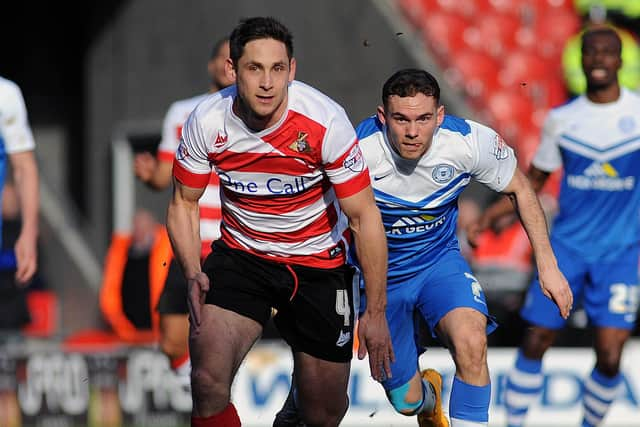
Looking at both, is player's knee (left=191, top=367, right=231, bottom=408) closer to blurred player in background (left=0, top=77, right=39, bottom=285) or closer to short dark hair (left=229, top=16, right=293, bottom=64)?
short dark hair (left=229, top=16, right=293, bottom=64)

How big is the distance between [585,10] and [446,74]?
3009 millimetres

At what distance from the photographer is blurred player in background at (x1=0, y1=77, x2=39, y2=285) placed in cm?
778

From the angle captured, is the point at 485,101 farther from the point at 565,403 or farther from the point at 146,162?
the point at 146,162

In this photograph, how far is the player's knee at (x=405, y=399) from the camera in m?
7.20

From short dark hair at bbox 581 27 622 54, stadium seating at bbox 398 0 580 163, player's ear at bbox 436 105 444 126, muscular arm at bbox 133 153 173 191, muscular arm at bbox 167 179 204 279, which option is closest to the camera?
muscular arm at bbox 167 179 204 279

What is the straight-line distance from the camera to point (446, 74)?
15.4m

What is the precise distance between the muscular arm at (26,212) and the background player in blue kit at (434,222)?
86.9 inches

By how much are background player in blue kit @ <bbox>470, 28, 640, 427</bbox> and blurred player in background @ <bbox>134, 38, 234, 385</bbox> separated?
7.30 feet

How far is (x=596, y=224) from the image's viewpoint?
8812 mm

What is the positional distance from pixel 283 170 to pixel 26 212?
231 cm

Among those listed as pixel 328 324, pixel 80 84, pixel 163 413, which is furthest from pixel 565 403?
pixel 80 84

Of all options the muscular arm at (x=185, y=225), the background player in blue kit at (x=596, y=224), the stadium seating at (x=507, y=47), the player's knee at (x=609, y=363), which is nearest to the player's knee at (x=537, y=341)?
the background player in blue kit at (x=596, y=224)

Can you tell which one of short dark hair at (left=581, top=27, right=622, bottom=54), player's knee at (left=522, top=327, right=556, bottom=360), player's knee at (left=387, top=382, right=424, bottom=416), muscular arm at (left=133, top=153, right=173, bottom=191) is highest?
short dark hair at (left=581, top=27, right=622, bottom=54)

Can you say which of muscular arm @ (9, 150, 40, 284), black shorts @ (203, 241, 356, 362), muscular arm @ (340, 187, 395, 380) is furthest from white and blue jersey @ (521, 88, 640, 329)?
muscular arm @ (9, 150, 40, 284)
